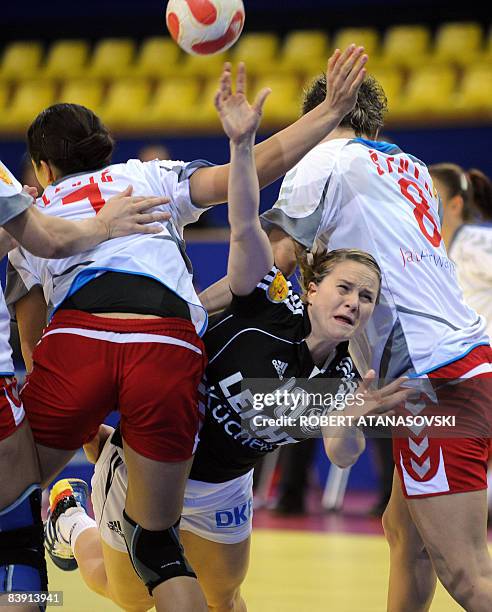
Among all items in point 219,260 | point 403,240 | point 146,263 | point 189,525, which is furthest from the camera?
point 219,260

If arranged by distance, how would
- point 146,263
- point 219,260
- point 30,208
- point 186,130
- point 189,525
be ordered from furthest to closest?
point 186,130 → point 219,260 → point 189,525 → point 146,263 → point 30,208

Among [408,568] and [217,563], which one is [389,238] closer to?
[408,568]

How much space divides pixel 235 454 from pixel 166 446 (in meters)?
0.41

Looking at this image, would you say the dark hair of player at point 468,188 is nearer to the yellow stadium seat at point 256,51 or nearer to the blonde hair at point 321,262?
the blonde hair at point 321,262

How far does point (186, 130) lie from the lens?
9.75 m

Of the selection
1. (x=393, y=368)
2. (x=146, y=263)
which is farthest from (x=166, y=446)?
(x=393, y=368)

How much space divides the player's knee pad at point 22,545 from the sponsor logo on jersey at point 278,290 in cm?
90

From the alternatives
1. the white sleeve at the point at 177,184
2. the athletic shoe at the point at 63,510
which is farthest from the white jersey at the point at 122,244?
the athletic shoe at the point at 63,510

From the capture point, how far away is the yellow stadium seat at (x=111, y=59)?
1145 cm

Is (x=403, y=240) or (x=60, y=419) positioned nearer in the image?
(x=60, y=419)

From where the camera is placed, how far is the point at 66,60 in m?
11.7

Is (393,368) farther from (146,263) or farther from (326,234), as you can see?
(146,263)

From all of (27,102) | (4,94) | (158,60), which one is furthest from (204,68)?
(4,94)

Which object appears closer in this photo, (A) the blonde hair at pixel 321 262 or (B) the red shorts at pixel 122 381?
(B) the red shorts at pixel 122 381
